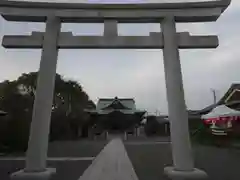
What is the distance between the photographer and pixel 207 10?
673 cm

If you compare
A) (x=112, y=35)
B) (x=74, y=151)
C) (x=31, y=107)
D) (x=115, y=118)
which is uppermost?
(x=115, y=118)

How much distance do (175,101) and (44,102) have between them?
2.98 metres

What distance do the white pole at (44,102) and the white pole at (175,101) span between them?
268cm

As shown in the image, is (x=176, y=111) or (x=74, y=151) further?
(x=74, y=151)

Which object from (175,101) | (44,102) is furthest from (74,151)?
(175,101)

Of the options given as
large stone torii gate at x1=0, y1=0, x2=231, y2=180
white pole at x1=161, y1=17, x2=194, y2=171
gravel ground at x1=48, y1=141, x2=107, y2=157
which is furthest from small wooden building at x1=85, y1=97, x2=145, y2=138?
white pole at x1=161, y1=17, x2=194, y2=171

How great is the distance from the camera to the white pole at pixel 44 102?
5.97 m

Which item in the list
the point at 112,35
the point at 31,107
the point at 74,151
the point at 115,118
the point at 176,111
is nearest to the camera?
the point at 176,111

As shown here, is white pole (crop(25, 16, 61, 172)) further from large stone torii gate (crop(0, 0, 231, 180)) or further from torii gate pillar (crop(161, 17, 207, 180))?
torii gate pillar (crop(161, 17, 207, 180))

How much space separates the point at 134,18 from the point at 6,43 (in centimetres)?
314

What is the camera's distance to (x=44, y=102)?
20.6 ft

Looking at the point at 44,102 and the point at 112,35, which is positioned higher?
the point at 112,35

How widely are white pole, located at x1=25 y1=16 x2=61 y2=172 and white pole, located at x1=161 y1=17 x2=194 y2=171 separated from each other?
2.68m

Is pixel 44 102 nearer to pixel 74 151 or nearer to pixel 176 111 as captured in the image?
pixel 176 111
